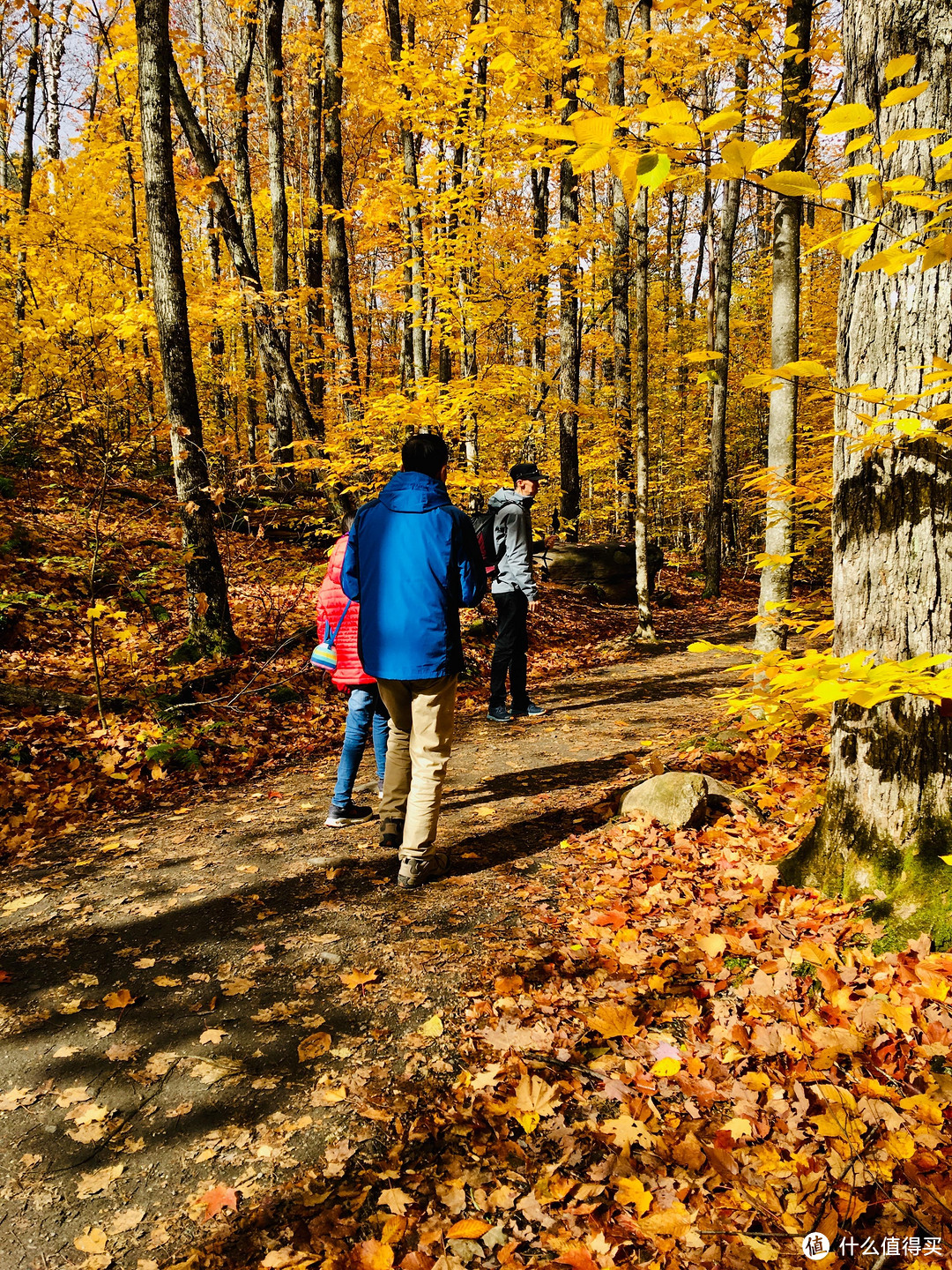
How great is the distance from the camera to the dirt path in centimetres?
204

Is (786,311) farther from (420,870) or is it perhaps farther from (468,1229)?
(468,1229)

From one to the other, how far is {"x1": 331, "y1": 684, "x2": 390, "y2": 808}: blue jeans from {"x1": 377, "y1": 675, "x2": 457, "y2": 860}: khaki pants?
0.59 metres

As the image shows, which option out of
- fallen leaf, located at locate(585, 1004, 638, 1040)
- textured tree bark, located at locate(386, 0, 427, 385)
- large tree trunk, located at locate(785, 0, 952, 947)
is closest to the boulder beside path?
large tree trunk, located at locate(785, 0, 952, 947)

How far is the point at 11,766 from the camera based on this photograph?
17.2 feet

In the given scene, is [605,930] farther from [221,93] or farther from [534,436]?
[221,93]

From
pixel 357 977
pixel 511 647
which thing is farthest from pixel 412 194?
pixel 357 977

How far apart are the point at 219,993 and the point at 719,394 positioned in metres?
15.6

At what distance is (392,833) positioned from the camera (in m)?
3.96

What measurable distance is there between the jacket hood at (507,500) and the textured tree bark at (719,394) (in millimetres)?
8020

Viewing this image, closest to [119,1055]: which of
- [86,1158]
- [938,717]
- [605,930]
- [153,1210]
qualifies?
[86,1158]

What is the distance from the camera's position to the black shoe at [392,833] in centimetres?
395

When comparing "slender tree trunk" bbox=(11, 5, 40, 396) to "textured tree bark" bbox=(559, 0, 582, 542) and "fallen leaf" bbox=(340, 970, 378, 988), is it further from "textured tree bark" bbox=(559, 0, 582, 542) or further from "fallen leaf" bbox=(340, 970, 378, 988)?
"fallen leaf" bbox=(340, 970, 378, 988)

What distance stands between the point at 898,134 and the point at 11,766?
6421 mm

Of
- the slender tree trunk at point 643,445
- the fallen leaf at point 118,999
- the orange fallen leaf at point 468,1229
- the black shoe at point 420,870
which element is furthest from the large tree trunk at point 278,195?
the orange fallen leaf at point 468,1229
